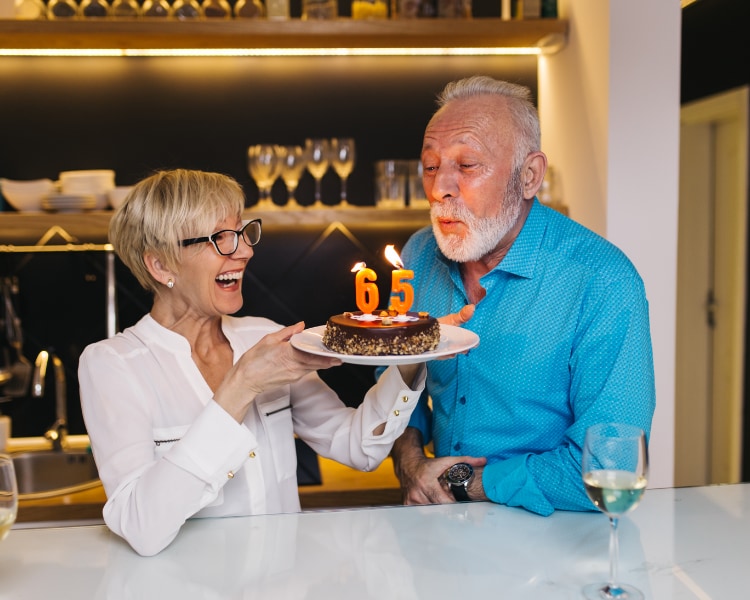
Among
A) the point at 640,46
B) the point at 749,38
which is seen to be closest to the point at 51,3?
the point at 640,46

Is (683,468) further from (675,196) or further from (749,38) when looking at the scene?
(675,196)

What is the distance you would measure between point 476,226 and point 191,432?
2.87ft

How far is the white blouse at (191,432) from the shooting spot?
4.73 ft

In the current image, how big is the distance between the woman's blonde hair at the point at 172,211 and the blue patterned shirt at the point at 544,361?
2.09 feet

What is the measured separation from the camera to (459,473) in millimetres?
1848

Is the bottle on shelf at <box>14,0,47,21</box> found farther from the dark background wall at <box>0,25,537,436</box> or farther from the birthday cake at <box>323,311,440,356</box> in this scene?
the birthday cake at <box>323,311,440,356</box>

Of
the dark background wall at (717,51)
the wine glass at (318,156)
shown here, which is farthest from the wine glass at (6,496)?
the dark background wall at (717,51)

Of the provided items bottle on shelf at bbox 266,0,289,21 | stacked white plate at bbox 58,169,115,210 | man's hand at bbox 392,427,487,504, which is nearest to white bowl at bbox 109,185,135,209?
stacked white plate at bbox 58,169,115,210

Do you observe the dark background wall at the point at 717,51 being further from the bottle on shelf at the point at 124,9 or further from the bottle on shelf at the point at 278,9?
the bottle on shelf at the point at 124,9

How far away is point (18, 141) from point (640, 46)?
100 inches

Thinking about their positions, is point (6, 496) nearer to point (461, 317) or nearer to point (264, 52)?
point (461, 317)

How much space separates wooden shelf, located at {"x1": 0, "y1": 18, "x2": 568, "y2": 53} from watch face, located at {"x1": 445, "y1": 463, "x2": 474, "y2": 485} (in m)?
1.91

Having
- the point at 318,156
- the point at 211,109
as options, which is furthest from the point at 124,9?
the point at 318,156

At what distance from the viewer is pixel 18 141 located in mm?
3492
